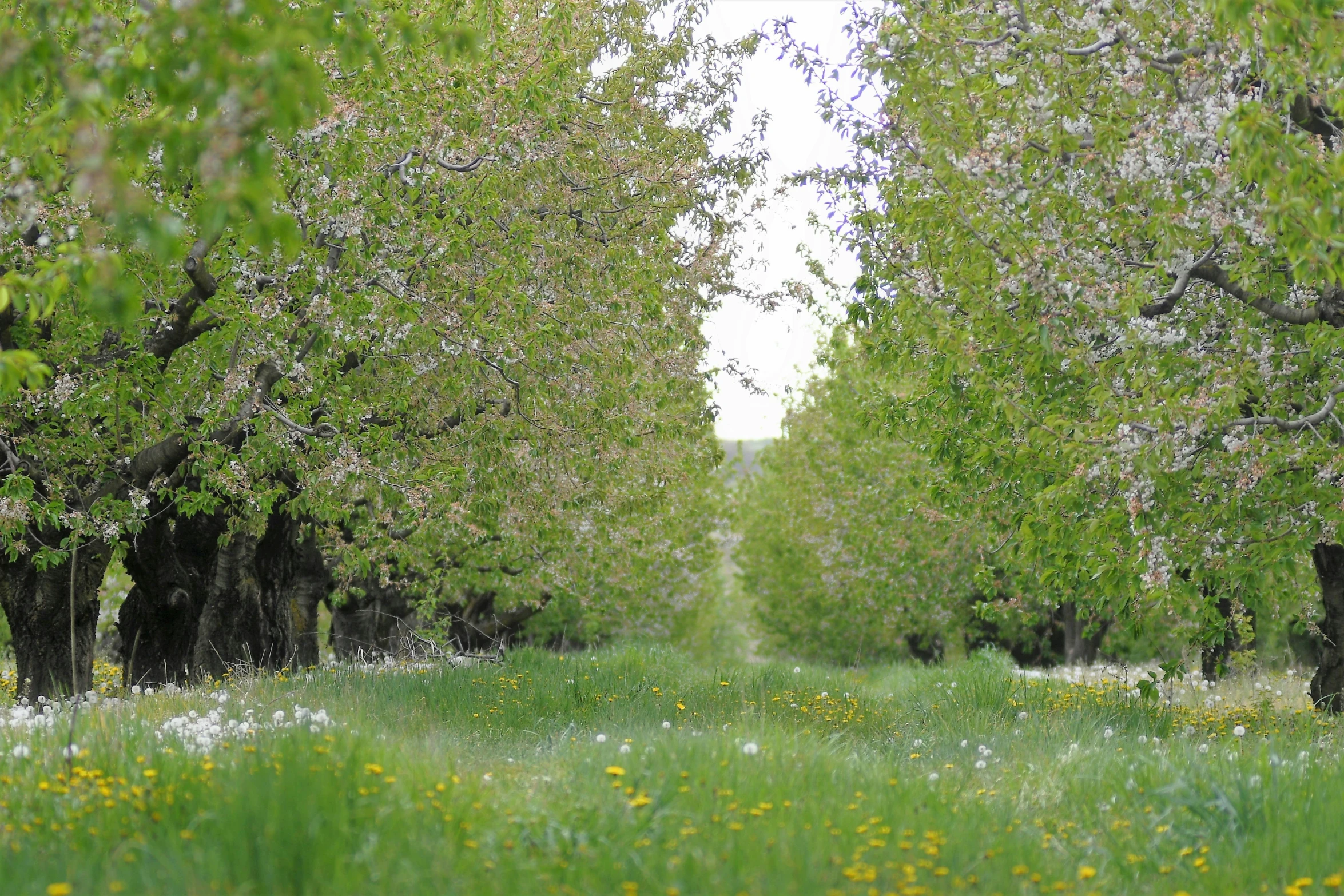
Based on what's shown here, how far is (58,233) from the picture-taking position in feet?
28.5

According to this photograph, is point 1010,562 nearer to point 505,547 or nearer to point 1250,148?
point 1250,148

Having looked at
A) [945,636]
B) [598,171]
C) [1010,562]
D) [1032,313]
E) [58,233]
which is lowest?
[945,636]

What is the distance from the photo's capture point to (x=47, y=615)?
A: 12469mm

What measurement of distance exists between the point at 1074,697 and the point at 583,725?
17.7 ft

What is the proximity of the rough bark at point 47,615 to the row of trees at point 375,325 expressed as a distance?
0.03 metres

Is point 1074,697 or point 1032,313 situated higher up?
point 1032,313

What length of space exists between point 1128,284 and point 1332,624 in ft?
18.6

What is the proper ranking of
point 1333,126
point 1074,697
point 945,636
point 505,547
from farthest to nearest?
point 945,636 → point 505,547 → point 1074,697 → point 1333,126

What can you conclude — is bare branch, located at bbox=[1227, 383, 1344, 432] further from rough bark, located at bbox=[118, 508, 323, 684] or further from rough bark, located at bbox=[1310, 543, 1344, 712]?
rough bark, located at bbox=[118, 508, 323, 684]

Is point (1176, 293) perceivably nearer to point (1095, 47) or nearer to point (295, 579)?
point (1095, 47)

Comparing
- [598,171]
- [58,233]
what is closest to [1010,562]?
[598,171]

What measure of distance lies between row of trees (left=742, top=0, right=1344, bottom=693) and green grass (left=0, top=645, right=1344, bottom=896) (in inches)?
70.9

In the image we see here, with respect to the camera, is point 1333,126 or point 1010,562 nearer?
point 1333,126

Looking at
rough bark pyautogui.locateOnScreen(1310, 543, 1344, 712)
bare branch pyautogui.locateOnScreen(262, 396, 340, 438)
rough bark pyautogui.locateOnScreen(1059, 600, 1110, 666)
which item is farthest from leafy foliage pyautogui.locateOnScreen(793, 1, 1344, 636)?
rough bark pyautogui.locateOnScreen(1059, 600, 1110, 666)
